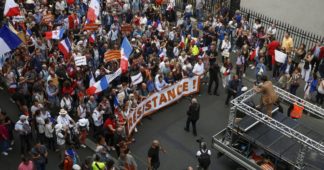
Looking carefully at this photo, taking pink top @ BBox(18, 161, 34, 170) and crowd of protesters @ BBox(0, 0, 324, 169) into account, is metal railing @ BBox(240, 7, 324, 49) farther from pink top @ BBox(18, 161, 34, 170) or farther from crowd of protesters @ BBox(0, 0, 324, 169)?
pink top @ BBox(18, 161, 34, 170)

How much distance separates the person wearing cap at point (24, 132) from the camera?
49.0ft

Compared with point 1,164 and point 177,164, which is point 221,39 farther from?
point 1,164

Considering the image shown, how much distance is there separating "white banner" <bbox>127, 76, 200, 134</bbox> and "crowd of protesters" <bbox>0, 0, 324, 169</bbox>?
0.26m

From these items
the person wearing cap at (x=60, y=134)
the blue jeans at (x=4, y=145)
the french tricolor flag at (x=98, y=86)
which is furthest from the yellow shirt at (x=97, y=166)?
the blue jeans at (x=4, y=145)

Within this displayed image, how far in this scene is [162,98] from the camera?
18641 millimetres

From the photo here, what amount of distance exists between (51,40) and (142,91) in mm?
5546

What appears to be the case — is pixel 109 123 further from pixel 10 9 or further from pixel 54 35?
pixel 10 9

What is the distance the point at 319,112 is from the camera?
14797mm

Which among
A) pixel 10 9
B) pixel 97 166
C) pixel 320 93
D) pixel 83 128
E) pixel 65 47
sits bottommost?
pixel 320 93

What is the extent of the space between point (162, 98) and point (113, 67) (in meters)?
2.50

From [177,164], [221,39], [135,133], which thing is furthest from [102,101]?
[221,39]

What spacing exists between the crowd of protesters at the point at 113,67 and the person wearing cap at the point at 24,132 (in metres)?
0.03

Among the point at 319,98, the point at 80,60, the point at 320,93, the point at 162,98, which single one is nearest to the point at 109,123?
the point at 162,98

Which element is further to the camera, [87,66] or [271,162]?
[87,66]
